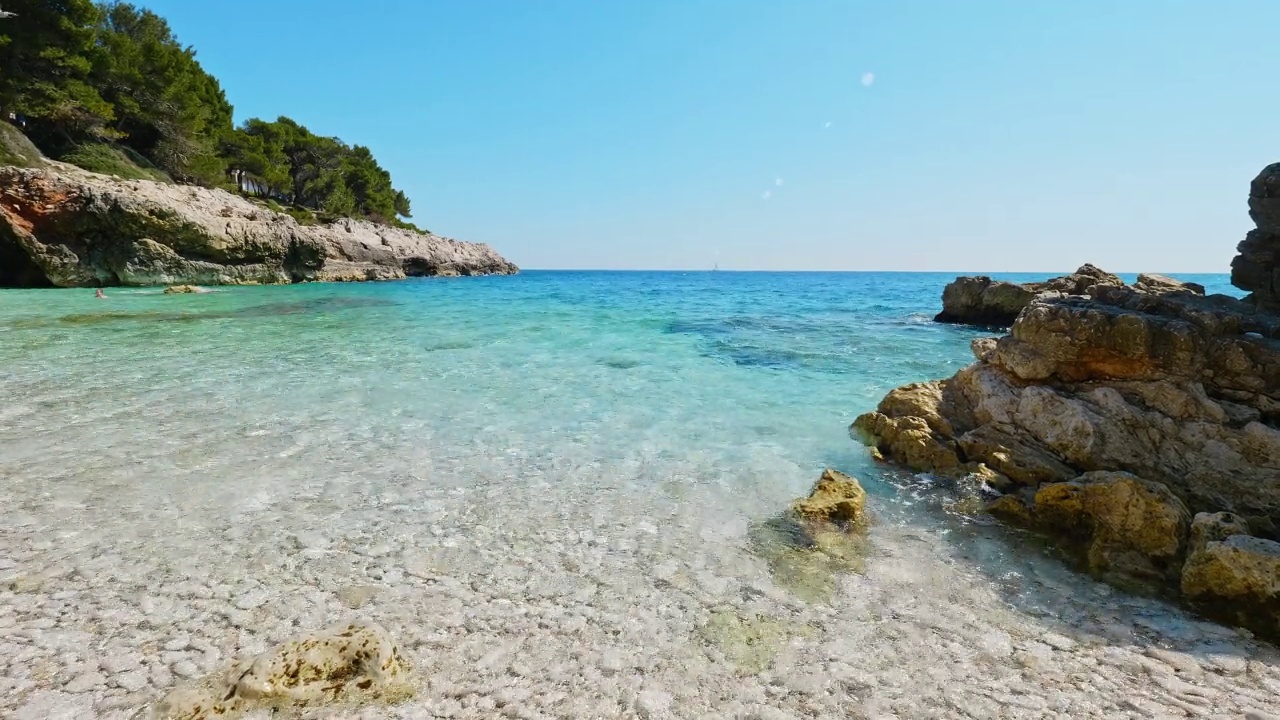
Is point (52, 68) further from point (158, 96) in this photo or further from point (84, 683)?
point (84, 683)

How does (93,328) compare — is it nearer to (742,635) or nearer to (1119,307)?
(742,635)

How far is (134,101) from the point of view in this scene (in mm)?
40750

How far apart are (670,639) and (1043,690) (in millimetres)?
2014

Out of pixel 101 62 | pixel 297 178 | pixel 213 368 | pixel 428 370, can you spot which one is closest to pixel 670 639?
pixel 428 370

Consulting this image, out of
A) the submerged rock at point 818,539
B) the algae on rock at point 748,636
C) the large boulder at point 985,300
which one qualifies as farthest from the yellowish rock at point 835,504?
the large boulder at point 985,300

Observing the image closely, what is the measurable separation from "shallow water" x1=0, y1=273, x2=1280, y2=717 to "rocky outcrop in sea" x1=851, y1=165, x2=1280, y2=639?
47cm

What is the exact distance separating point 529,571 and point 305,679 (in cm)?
158

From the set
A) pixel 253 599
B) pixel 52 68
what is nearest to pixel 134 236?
pixel 52 68

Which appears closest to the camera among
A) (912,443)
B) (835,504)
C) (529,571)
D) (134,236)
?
(529,571)

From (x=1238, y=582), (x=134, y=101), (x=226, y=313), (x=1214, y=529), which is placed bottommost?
(x=1238, y=582)

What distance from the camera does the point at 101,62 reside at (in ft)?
125

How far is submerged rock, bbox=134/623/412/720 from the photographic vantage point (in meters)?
2.68

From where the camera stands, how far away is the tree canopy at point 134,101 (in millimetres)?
33938

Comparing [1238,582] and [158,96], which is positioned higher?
[158,96]
